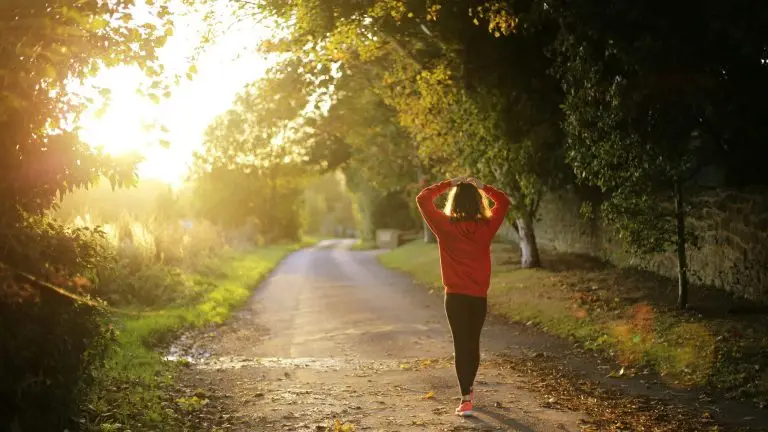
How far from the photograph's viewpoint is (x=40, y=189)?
5.80 meters

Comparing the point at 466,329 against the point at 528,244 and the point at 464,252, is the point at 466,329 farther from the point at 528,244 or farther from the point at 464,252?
the point at 528,244

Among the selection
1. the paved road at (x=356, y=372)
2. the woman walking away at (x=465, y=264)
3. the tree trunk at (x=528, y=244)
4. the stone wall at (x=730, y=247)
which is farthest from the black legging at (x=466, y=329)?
the tree trunk at (x=528, y=244)

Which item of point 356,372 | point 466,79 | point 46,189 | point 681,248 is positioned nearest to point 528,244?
point 466,79

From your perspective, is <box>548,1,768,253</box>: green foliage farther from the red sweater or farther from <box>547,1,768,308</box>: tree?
the red sweater

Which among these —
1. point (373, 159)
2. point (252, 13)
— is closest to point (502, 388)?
point (252, 13)

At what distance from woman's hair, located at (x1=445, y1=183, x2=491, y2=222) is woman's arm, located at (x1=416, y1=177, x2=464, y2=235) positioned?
0.11 metres

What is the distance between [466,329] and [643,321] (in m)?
5.67

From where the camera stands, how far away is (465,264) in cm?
701

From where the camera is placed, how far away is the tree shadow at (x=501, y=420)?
6477 mm

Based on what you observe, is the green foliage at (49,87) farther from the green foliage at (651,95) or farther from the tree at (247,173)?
the tree at (247,173)

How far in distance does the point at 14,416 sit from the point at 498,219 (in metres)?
4.41

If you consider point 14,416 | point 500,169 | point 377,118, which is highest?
point 377,118

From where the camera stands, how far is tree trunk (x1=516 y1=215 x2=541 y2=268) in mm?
21141

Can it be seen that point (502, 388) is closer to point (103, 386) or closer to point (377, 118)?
point (103, 386)
